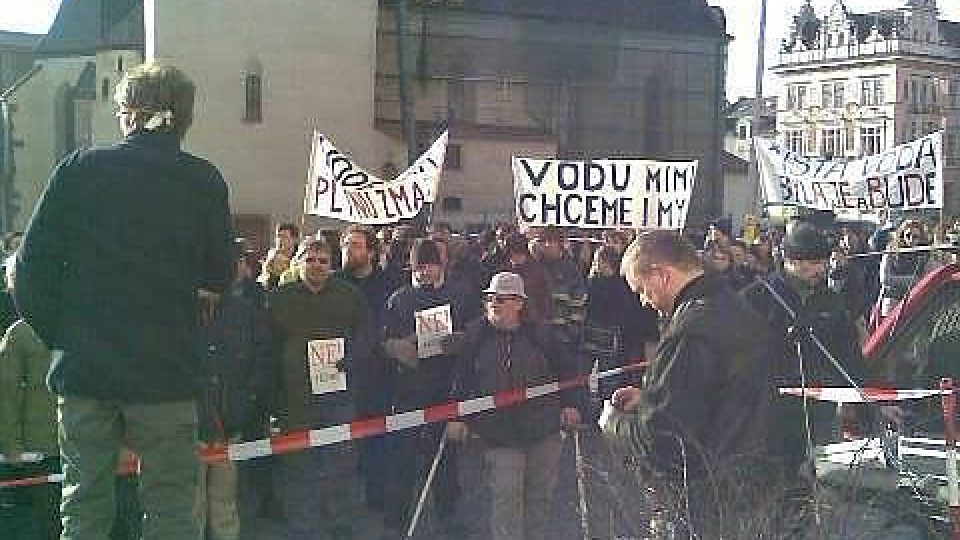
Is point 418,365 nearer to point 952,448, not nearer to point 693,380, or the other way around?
point 952,448

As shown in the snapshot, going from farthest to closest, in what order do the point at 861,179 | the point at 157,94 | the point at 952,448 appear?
the point at 861,179 → the point at 952,448 → the point at 157,94

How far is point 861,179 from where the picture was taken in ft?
48.9

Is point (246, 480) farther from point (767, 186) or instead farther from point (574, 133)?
point (574, 133)

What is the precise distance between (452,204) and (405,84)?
5918 mm

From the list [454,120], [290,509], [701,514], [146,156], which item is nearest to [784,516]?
[701,514]

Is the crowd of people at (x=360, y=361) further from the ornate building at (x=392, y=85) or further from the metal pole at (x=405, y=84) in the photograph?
the metal pole at (x=405, y=84)

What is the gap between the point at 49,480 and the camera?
21.7 feet

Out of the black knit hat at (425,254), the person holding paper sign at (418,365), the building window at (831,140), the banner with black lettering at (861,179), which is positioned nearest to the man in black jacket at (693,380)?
the person holding paper sign at (418,365)

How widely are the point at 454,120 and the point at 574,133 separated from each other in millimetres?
7107

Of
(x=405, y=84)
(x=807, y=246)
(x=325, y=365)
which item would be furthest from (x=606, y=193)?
(x=405, y=84)

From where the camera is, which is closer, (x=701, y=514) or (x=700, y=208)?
(x=701, y=514)

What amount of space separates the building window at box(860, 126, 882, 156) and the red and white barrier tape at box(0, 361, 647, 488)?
8919 cm

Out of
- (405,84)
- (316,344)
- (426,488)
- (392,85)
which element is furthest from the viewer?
(392,85)

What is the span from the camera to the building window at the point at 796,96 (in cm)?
10081
